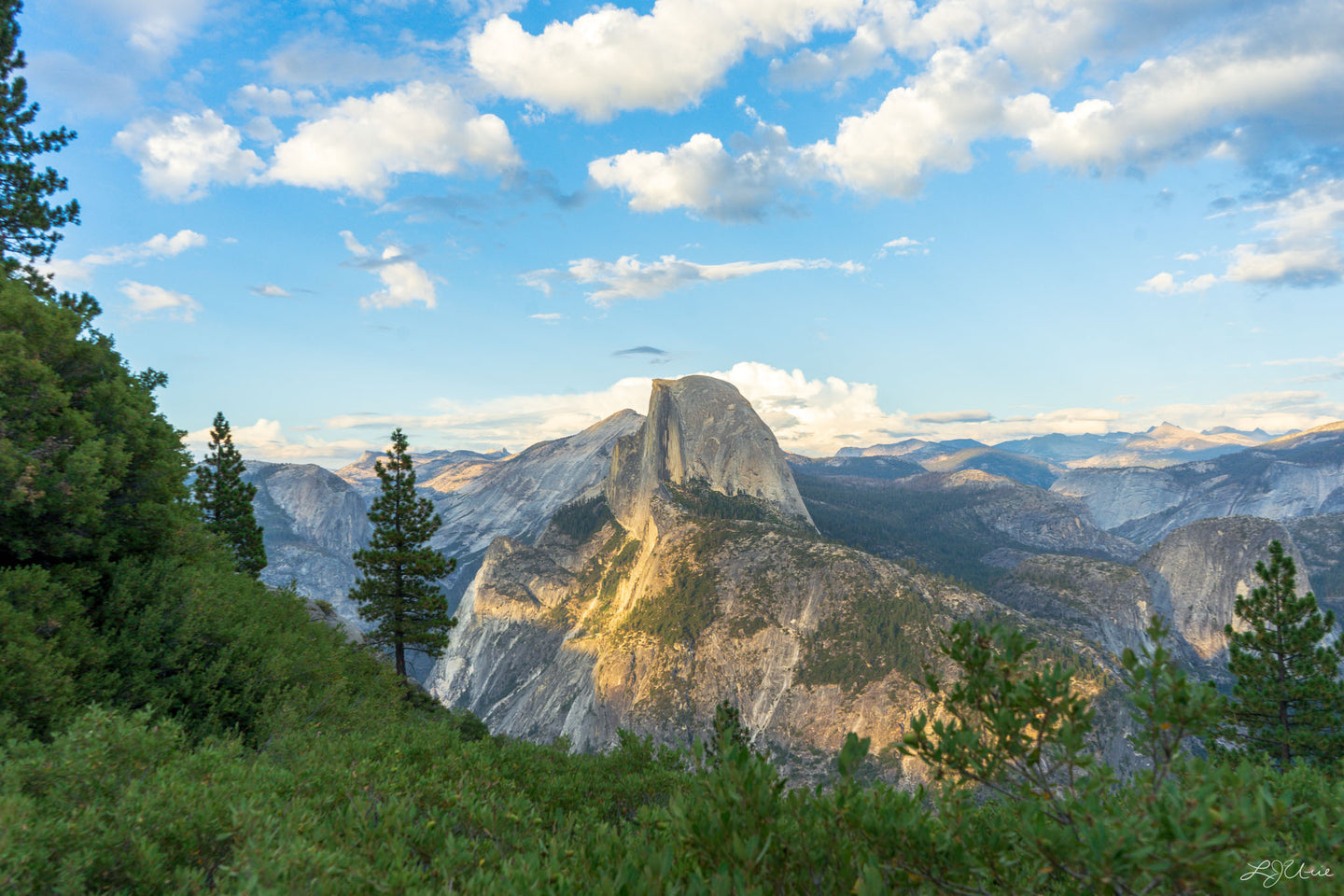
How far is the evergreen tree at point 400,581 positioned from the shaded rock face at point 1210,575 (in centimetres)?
21020

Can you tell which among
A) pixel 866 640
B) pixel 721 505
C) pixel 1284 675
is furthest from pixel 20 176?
pixel 721 505

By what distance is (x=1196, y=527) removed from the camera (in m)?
189

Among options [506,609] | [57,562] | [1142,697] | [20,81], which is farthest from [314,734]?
[506,609]

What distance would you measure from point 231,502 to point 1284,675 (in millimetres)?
67750

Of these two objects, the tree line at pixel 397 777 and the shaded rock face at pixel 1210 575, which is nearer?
the tree line at pixel 397 777

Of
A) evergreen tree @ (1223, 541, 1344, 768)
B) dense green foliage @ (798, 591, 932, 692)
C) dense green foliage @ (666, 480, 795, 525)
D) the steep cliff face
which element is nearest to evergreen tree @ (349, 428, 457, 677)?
evergreen tree @ (1223, 541, 1344, 768)

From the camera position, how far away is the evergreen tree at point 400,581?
3494cm

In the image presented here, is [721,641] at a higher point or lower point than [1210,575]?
higher

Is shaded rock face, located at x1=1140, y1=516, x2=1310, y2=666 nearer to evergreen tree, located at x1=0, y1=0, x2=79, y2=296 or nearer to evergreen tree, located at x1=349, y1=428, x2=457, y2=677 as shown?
evergreen tree, located at x1=349, y1=428, x2=457, y2=677

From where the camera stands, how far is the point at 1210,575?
180125 mm

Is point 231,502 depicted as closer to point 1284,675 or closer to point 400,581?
point 400,581

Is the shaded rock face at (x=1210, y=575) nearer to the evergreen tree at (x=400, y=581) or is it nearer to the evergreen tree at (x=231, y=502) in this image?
the evergreen tree at (x=400, y=581)

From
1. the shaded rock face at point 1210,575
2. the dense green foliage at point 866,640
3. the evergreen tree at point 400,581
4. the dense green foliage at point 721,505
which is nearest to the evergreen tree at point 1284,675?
the evergreen tree at point 400,581

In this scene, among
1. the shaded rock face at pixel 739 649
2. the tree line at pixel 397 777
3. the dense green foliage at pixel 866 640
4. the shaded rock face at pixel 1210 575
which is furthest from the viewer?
the shaded rock face at pixel 1210 575
